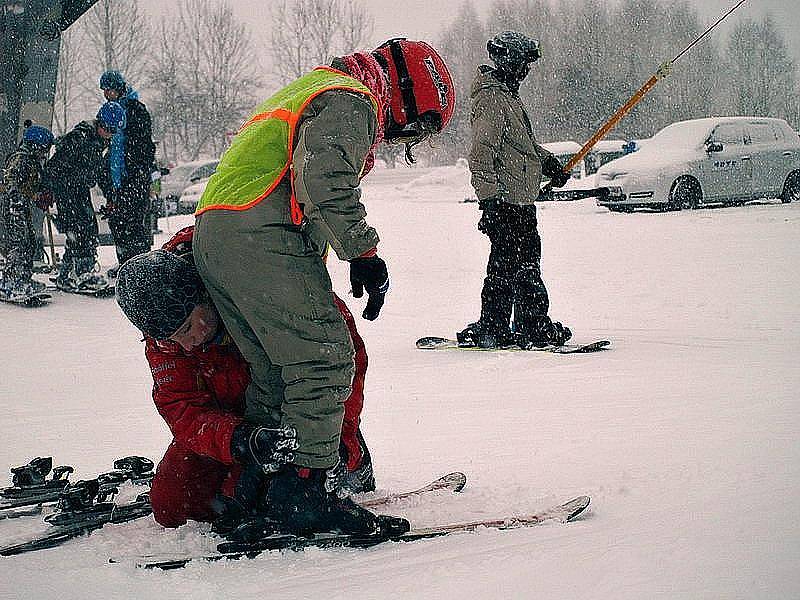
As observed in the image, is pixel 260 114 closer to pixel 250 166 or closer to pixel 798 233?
pixel 250 166

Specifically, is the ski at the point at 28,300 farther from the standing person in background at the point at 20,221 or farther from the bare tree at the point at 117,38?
the bare tree at the point at 117,38

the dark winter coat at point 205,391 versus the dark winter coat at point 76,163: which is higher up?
the dark winter coat at point 76,163

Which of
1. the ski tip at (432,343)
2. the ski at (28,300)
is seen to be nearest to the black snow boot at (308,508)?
the ski tip at (432,343)

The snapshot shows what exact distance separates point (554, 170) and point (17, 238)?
515 cm

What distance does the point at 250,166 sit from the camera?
8.59 ft

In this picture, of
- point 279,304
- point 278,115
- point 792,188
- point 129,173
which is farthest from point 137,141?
point 792,188

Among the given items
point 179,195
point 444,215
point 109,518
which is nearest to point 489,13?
point 179,195

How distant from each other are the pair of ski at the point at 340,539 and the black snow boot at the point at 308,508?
0.08 ft

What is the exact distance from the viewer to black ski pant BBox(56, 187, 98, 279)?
28.4 ft

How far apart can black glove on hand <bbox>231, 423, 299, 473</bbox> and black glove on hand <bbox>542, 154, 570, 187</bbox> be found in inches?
149

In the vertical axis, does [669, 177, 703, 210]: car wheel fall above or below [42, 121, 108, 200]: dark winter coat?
below

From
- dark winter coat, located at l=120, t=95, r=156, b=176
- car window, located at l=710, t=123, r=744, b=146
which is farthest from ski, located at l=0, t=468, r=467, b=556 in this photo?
car window, located at l=710, t=123, r=744, b=146

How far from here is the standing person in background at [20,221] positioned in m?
8.41

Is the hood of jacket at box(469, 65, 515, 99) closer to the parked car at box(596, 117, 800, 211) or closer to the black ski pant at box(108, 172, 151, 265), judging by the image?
the black ski pant at box(108, 172, 151, 265)
